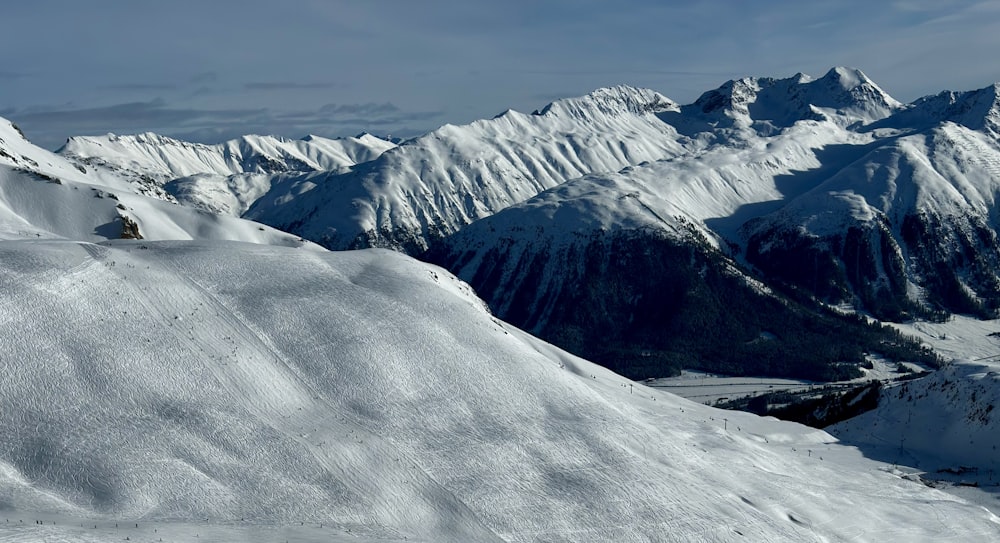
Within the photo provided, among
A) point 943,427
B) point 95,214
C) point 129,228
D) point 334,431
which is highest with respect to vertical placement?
point 943,427

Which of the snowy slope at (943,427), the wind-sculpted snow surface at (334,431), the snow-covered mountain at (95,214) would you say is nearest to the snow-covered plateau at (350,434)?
the wind-sculpted snow surface at (334,431)

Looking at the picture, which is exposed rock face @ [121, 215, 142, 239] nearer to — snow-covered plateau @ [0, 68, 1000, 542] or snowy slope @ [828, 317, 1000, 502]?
snow-covered plateau @ [0, 68, 1000, 542]

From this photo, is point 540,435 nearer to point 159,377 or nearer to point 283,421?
point 283,421

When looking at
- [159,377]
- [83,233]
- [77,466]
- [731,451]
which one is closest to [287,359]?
[159,377]

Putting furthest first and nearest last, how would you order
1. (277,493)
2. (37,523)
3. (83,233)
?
(83,233), (277,493), (37,523)

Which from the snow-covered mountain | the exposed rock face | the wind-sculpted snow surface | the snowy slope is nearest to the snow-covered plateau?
the wind-sculpted snow surface

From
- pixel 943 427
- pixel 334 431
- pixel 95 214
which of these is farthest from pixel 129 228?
pixel 943 427

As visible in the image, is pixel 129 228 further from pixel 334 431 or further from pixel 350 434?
pixel 350 434

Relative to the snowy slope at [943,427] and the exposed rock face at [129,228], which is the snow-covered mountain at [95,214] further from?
the snowy slope at [943,427]
